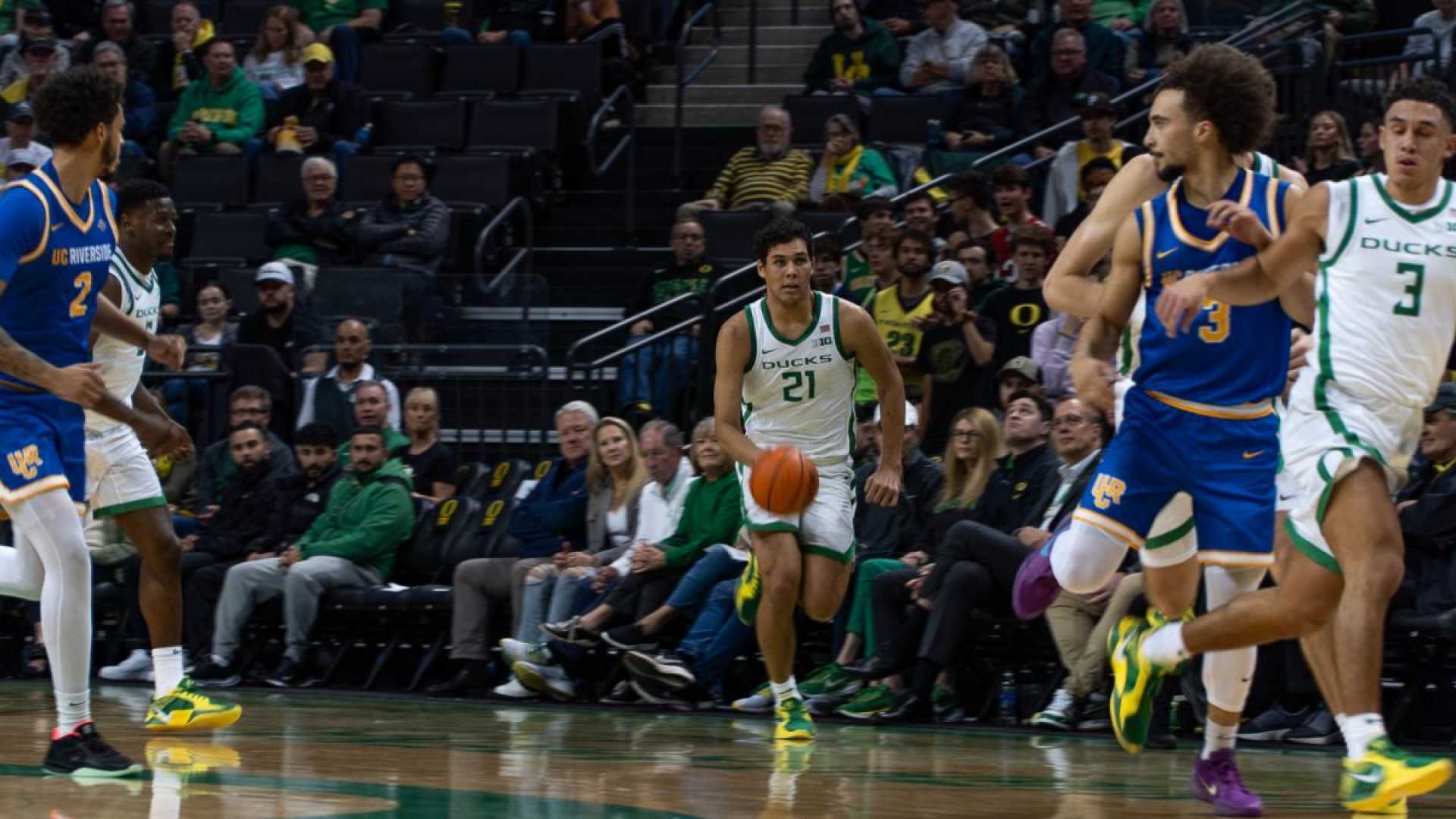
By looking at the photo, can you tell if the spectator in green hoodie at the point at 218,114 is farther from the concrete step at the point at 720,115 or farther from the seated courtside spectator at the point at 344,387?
the seated courtside spectator at the point at 344,387

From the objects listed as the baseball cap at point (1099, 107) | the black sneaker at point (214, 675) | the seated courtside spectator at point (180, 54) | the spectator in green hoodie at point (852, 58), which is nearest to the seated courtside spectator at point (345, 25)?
the seated courtside spectator at point (180, 54)

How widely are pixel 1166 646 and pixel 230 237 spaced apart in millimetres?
10672

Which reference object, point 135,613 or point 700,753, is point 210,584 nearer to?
point 135,613

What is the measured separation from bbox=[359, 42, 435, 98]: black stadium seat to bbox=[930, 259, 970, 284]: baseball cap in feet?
20.9

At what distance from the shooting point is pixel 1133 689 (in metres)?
6.39

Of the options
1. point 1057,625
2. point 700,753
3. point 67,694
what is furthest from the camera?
point 1057,625

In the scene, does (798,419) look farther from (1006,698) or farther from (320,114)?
(320,114)

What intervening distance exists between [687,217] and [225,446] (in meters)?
3.35

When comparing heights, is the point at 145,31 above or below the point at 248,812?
above

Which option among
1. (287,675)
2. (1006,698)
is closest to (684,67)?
(287,675)

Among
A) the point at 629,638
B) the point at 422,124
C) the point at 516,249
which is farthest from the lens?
the point at 422,124

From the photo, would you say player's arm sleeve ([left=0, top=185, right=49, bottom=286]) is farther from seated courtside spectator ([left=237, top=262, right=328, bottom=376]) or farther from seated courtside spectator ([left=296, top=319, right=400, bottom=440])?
seated courtside spectator ([left=237, top=262, right=328, bottom=376])

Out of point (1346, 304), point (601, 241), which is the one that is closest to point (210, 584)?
point (601, 241)

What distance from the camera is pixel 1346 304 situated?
6023 mm
